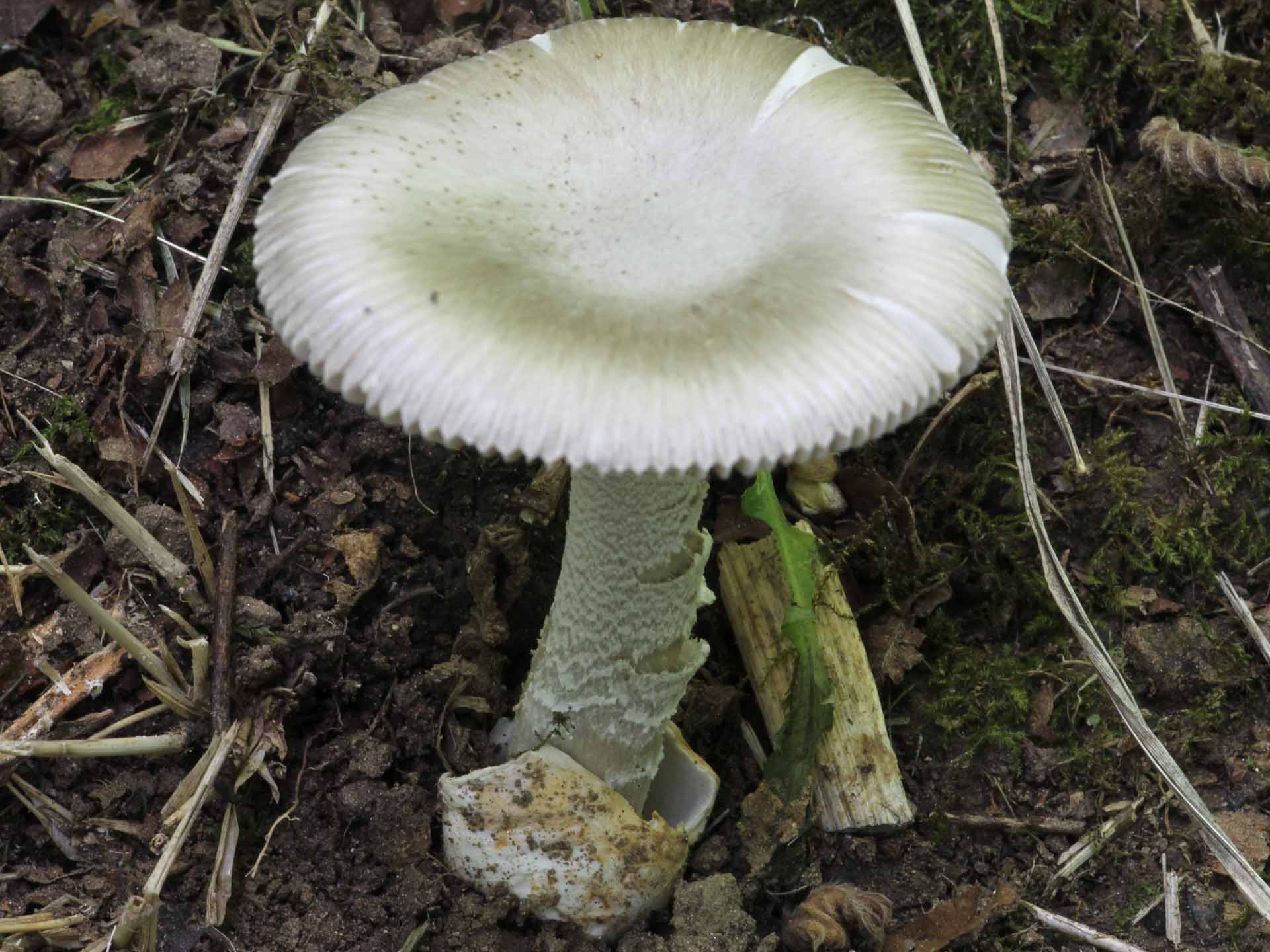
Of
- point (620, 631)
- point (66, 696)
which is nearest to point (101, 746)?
point (66, 696)

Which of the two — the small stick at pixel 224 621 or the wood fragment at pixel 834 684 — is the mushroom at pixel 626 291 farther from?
the small stick at pixel 224 621

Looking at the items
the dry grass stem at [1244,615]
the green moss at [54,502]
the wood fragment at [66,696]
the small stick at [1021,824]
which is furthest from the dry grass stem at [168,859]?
the dry grass stem at [1244,615]

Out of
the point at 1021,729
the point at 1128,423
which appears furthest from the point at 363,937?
the point at 1128,423

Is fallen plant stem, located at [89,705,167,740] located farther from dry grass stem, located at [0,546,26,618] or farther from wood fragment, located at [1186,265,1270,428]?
wood fragment, located at [1186,265,1270,428]

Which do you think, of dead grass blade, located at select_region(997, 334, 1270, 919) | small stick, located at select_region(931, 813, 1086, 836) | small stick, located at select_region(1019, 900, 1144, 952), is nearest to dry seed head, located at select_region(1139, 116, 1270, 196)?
→ dead grass blade, located at select_region(997, 334, 1270, 919)

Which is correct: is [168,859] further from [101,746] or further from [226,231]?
[226,231]

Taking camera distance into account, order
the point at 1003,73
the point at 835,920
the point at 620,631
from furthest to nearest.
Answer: the point at 1003,73 → the point at 835,920 → the point at 620,631

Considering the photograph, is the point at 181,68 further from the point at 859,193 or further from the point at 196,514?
the point at 859,193
